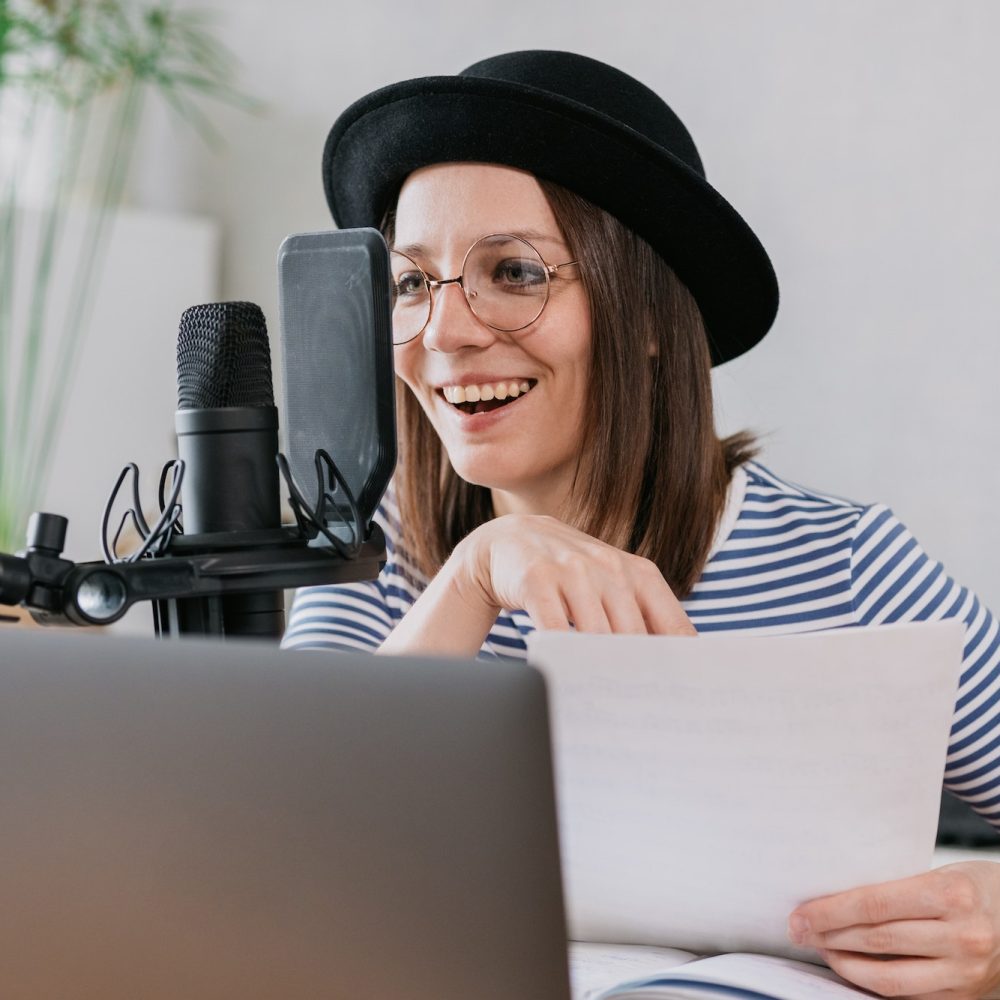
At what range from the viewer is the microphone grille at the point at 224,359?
0.71m

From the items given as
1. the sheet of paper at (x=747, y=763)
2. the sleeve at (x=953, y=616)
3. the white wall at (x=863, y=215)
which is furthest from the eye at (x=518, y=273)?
the white wall at (x=863, y=215)

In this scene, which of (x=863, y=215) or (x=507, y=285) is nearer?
(x=507, y=285)

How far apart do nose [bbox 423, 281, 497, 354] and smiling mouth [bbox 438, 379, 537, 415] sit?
0.16 ft

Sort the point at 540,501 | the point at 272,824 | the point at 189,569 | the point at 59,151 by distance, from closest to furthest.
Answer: the point at 272,824, the point at 189,569, the point at 540,501, the point at 59,151

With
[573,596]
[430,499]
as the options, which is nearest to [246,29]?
A: [430,499]

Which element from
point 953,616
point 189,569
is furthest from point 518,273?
point 189,569

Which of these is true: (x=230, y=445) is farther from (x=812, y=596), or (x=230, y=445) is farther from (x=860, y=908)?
(x=812, y=596)

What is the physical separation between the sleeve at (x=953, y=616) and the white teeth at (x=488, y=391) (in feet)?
1.17

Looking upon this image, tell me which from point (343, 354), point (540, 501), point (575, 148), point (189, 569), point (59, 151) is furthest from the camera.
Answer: point (59, 151)

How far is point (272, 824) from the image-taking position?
0.46 meters

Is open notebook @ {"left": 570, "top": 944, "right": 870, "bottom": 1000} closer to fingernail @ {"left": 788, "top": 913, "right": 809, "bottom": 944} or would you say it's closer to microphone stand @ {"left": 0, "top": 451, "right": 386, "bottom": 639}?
fingernail @ {"left": 788, "top": 913, "right": 809, "bottom": 944}

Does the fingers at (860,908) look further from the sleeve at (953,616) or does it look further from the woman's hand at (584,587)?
the sleeve at (953,616)

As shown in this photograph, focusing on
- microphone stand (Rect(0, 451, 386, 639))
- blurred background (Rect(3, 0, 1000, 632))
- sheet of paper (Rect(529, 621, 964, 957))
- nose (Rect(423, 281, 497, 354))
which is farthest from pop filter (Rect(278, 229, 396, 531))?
blurred background (Rect(3, 0, 1000, 632))

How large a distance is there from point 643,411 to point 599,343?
0.27ft
